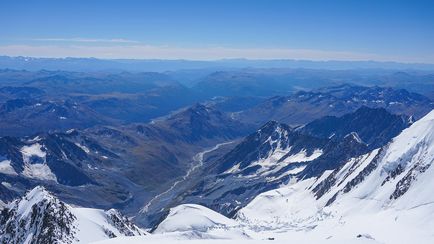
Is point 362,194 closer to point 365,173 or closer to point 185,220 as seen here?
point 365,173

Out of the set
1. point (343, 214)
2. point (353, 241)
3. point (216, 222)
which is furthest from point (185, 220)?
point (353, 241)

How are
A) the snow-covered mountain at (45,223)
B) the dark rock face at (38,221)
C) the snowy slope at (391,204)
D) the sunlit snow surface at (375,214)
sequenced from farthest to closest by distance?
the snowy slope at (391,204)
the sunlit snow surface at (375,214)
the snow-covered mountain at (45,223)
the dark rock face at (38,221)

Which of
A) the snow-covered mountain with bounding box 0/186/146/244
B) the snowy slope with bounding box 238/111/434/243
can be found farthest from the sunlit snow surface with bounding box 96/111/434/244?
the snow-covered mountain with bounding box 0/186/146/244

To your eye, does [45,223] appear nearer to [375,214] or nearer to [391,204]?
[375,214]

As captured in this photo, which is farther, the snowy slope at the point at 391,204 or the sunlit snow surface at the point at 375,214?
the snowy slope at the point at 391,204

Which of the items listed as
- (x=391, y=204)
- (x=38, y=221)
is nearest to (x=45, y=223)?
(x=38, y=221)

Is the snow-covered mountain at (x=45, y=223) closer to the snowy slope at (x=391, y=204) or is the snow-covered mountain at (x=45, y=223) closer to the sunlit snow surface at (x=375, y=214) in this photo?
the sunlit snow surface at (x=375, y=214)

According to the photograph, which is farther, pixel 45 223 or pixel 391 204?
pixel 391 204

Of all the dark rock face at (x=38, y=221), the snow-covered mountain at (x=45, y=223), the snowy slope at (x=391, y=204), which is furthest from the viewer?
the snowy slope at (x=391, y=204)

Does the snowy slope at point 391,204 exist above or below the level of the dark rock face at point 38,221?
below

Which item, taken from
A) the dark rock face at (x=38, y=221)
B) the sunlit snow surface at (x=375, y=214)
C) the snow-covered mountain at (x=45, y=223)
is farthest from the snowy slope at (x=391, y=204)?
the dark rock face at (x=38, y=221)
